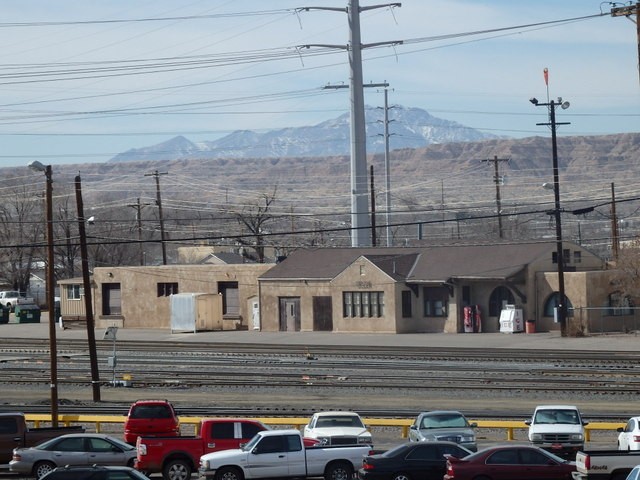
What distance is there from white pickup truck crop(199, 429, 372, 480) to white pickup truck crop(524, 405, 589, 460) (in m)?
5.34

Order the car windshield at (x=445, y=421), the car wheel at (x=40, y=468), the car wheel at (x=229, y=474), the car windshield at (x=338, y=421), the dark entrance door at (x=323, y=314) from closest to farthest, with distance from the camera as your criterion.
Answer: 1. the car wheel at (x=229, y=474)
2. the car wheel at (x=40, y=468)
3. the car windshield at (x=445, y=421)
4. the car windshield at (x=338, y=421)
5. the dark entrance door at (x=323, y=314)

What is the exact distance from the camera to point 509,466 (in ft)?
68.6

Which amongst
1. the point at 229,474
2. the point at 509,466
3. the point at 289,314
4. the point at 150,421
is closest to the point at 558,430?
the point at 509,466

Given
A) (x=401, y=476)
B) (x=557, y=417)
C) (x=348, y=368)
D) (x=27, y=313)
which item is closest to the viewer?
(x=401, y=476)

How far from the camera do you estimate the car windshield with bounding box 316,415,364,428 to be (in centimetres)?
2625

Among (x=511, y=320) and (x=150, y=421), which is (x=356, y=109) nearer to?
(x=511, y=320)

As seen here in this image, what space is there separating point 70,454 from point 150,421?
4.08 meters

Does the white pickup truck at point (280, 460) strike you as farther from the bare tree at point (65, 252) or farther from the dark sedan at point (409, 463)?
the bare tree at point (65, 252)

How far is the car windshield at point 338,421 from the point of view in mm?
26250

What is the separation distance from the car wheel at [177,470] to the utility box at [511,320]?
38734 millimetres

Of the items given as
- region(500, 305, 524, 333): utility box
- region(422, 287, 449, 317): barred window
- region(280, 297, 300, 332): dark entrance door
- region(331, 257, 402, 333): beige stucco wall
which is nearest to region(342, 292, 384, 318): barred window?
region(331, 257, 402, 333): beige stucco wall

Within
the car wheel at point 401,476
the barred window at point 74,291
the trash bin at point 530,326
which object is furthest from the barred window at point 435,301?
the car wheel at point 401,476

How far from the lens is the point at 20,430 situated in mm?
25531

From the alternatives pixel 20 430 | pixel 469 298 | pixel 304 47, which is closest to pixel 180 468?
pixel 20 430
